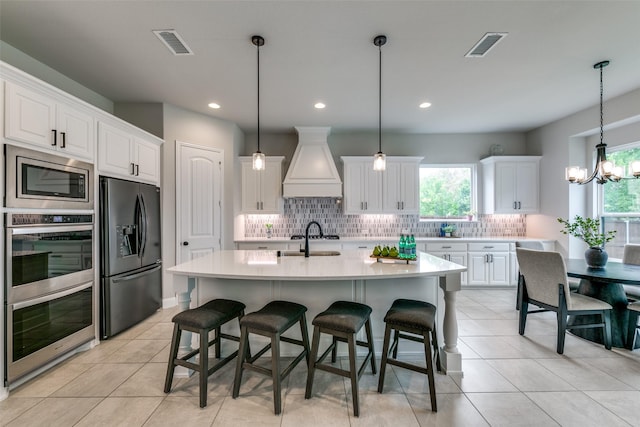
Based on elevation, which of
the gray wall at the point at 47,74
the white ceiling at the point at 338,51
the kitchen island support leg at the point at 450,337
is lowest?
the kitchen island support leg at the point at 450,337

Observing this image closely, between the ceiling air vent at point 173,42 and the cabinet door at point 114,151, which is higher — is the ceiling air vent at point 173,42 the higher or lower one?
the higher one

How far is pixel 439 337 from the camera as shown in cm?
254

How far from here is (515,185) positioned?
511cm

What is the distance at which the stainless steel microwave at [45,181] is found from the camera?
207 centimetres

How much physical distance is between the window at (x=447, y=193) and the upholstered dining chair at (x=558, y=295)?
2537 mm

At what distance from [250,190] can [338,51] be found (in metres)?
3.00

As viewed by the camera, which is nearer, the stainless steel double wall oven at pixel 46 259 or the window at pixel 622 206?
the stainless steel double wall oven at pixel 46 259

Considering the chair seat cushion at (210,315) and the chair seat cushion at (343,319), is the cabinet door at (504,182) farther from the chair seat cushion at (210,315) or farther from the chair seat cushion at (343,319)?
the chair seat cushion at (210,315)

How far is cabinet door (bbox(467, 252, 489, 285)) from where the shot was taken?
15.9ft

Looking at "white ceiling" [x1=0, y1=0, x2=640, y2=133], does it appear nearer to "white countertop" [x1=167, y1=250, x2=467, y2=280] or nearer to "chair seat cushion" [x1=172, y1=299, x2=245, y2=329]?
"white countertop" [x1=167, y1=250, x2=467, y2=280]

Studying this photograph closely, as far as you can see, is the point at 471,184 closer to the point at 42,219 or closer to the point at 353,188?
the point at 353,188

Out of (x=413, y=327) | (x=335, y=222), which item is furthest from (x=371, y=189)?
(x=413, y=327)

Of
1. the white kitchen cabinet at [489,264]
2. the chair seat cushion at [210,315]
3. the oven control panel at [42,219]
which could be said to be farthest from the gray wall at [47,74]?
the white kitchen cabinet at [489,264]

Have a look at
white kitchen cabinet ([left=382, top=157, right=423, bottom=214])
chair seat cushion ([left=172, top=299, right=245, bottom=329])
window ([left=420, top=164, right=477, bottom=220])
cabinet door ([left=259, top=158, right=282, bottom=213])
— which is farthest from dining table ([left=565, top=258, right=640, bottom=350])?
cabinet door ([left=259, top=158, right=282, bottom=213])
